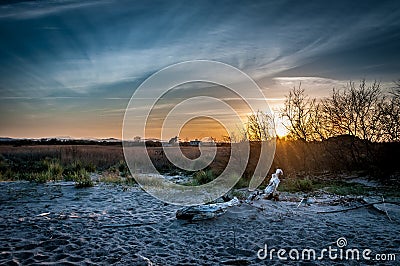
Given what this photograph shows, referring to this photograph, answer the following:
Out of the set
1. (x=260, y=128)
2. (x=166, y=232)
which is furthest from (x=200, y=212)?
(x=260, y=128)

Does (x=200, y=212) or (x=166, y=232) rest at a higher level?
(x=200, y=212)

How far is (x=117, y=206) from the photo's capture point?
7316 mm

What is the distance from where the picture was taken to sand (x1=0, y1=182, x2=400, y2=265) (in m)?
4.24

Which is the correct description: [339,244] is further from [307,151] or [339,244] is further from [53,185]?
[307,151]

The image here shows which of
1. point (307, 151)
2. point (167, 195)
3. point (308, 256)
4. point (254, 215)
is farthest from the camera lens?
point (307, 151)

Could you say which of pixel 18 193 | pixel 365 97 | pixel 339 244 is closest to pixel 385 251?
pixel 339 244

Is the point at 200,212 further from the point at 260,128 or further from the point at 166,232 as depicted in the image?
the point at 260,128

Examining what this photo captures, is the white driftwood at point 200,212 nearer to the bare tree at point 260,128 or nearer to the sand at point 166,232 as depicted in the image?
the sand at point 166,232

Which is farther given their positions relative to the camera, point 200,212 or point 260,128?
point 260,128

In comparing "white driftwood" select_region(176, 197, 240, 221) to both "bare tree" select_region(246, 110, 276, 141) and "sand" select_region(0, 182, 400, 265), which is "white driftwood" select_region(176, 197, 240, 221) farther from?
"bare tree" select_region(246, 110, 276, 141)

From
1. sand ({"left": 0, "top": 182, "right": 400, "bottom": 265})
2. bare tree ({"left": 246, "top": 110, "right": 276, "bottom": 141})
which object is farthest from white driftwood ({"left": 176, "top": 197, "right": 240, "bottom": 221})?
bare tree ({"left": 246, "top": 110, "right": 276, "bottom": 141})

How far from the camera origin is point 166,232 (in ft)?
17.7

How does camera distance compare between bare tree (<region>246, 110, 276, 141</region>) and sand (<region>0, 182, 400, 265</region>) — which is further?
bare tree (<region>246, 110, 276, 141</region>)

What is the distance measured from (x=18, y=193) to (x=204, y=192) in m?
5.45
